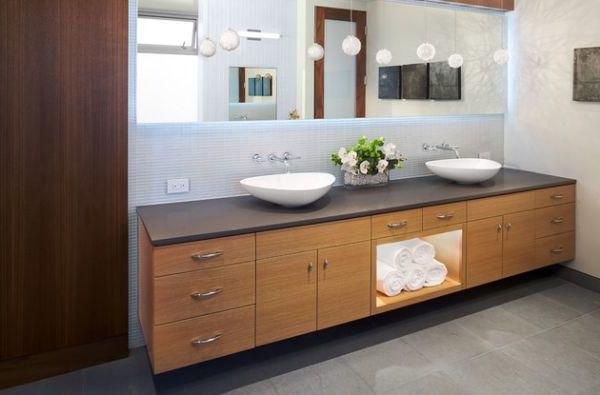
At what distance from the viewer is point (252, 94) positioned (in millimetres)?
2729

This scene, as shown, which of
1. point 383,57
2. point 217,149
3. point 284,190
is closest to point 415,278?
point 284,190

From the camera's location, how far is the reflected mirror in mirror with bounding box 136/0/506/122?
2.51 meters

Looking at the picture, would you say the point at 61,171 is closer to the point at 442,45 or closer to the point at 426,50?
the point at 426,50

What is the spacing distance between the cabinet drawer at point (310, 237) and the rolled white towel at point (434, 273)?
2.00 ft

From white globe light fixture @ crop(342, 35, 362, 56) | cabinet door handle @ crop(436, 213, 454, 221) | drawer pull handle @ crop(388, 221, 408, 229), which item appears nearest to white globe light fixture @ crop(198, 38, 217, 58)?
white globe light fixture @ crop(342, 35, 362, 56)

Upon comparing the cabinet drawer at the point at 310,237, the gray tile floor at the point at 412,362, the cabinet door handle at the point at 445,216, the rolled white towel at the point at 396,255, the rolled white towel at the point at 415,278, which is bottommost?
the gray tile floor at the point at 412,362

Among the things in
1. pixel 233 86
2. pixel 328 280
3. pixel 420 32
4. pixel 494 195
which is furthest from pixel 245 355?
pixel 420 32

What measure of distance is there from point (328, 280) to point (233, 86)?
123cm

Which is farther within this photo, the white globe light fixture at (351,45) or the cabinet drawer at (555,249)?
the cabinet drawer at (555,249)

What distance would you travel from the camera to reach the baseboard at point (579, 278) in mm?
3328

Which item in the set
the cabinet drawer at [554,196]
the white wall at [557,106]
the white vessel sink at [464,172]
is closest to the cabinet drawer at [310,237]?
the white vessel sink at [464,172]

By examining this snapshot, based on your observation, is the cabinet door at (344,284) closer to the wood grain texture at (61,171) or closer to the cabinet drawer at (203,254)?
the cabinet drawer at (203,254)

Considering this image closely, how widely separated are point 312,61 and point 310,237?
1239 millimetres

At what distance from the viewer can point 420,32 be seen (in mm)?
3361
